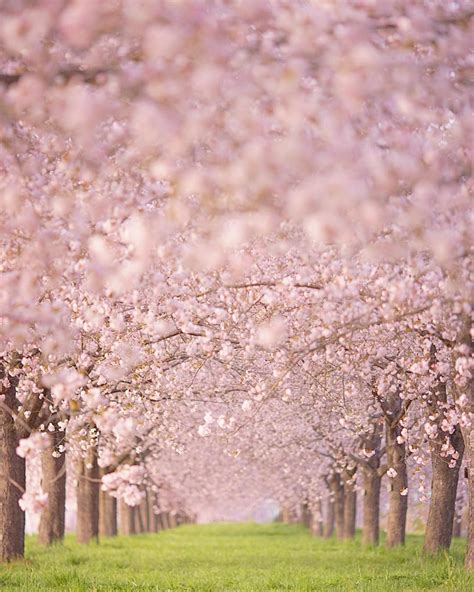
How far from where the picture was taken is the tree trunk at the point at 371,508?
27.2 m

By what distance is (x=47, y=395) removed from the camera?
57.0 ft

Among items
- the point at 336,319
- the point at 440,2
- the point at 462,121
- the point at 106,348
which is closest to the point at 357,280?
the point at 336,319

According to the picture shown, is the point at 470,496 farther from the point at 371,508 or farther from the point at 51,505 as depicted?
the point at 371,508

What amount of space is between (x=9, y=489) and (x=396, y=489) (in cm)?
1086

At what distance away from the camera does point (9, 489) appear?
17359 millimetres

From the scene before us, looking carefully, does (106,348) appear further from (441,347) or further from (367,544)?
(367,544)

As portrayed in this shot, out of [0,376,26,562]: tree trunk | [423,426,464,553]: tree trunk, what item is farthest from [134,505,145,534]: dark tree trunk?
[0,376,26,562]: tree trunk

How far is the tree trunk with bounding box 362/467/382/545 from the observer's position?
89.4ft

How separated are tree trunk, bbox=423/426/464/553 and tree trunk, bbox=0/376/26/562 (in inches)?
330

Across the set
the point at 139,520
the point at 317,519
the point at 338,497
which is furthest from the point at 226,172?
the point at 139,520

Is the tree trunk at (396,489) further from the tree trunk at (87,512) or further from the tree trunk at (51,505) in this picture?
the tree trunk at (87,512)

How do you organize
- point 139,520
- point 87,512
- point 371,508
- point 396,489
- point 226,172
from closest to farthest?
point 226,172 < point 396,489 < point 87,512 < point 371,508 < point 139,520

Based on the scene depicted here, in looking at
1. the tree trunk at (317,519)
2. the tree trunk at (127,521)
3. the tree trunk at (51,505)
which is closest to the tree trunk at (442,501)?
the tree trunk at (51,505)

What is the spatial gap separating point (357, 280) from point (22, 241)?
4253 millimetres
